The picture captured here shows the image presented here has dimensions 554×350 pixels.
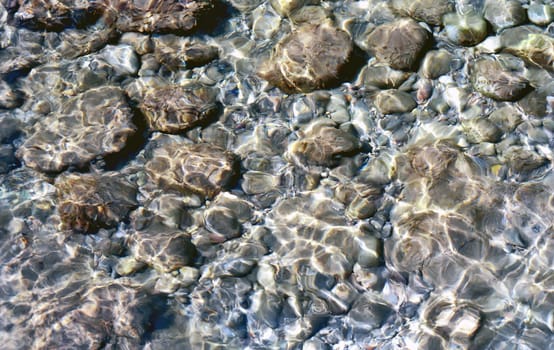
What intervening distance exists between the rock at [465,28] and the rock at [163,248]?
3081mm

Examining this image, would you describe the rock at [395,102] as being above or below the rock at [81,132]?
above

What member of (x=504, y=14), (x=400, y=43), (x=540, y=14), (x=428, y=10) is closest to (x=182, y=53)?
(x=400, y=43)

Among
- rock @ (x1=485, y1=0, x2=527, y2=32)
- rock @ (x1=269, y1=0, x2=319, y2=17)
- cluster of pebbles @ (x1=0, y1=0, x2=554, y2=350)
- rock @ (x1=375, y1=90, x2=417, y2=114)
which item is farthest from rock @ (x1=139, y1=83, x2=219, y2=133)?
rock @ (x1=485, y1=0, x2=527, y2=32)

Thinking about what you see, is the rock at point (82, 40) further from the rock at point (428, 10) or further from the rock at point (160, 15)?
the rock at point (428, 10)

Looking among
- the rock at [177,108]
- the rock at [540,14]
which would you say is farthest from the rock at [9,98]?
the rock at [540,14]

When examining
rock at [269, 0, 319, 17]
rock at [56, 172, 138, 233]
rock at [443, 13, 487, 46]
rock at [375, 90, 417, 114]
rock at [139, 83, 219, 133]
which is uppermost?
rock at [443, 13, 487, 46]

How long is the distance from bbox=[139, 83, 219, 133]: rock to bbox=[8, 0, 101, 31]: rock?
1.42 m

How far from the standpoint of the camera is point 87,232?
5.22 m

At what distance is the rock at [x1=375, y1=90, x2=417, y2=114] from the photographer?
18.0 ft

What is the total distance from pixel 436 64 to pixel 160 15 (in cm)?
277

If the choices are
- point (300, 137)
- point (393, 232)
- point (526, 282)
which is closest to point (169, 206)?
point (300, 137)

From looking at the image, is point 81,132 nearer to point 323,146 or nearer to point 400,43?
point 323,146

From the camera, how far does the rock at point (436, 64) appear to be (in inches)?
221

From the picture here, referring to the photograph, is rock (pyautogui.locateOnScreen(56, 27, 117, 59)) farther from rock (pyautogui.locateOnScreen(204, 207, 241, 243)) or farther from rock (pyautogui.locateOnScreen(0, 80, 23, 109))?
rock (pyautogui.locateOnScreen(204, 207, 241, 243))
